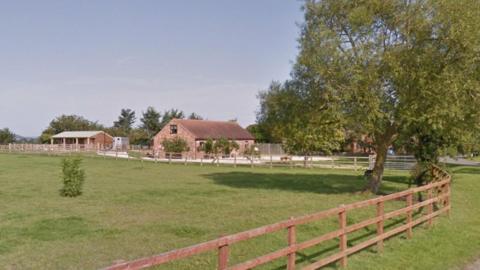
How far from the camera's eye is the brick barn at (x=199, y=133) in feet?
209

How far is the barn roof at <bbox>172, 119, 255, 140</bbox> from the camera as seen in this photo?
6531cm

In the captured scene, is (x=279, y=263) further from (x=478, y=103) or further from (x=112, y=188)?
(x=112, y=188)

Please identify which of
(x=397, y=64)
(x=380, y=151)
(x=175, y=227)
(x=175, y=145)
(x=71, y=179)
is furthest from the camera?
(x=175, y=145)

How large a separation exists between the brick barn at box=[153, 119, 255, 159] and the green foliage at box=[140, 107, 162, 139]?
39605 mm

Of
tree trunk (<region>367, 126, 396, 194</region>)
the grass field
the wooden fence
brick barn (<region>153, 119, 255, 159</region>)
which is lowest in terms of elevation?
the grass field

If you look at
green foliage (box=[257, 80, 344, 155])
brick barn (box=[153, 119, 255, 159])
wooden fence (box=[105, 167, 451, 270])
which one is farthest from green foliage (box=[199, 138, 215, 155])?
wooden fence (box=[105, 167, 451, 270])

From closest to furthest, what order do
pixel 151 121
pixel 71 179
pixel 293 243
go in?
pixel 293 243 < pixel 71 179 < pixel 151 121

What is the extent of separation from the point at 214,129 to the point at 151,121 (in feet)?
145

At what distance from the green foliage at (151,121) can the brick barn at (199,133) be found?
1559 inches

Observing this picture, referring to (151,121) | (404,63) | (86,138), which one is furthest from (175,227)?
(151,121)

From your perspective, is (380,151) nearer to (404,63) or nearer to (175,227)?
(404,63)

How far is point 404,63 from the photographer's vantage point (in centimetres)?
1559

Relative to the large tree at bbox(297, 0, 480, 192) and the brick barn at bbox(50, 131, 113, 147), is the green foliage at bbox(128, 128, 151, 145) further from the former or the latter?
the large tree at bbox(297, 0, 480, 192)

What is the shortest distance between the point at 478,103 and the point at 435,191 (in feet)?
11.6
